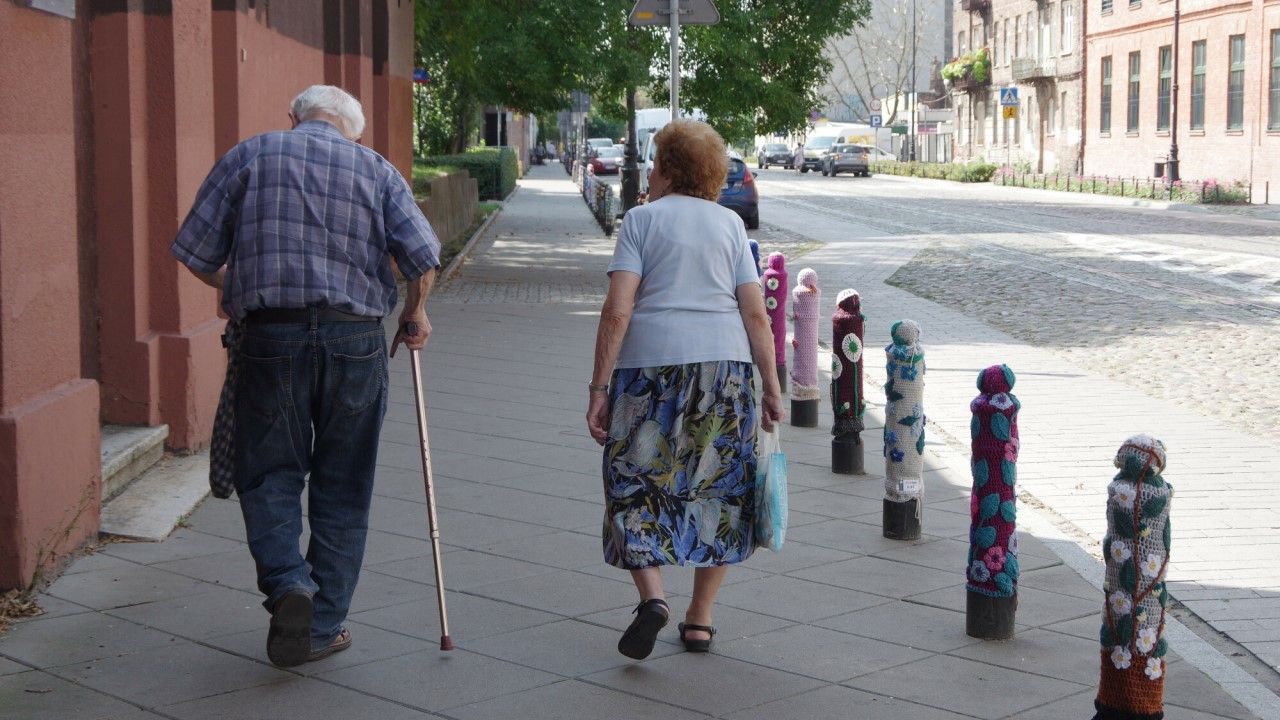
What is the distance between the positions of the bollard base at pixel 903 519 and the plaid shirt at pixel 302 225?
8.69 ft

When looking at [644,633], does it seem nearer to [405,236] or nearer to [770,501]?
[770,501]

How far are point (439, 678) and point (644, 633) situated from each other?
64cm

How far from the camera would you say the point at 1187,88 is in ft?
154

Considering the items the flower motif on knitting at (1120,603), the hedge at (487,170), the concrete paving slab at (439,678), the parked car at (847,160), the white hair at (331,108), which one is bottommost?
the concrete paving slab at (439,678)

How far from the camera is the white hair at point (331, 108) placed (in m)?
4.93

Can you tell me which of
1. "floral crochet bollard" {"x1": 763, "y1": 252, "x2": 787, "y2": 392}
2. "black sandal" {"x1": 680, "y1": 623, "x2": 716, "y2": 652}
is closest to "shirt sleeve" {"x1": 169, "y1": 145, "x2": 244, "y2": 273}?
"black sandal" {"x1": 680, "y1": 623, "x2": 716, "y2": 652}

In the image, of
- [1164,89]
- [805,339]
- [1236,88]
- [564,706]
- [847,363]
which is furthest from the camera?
[1164,89]

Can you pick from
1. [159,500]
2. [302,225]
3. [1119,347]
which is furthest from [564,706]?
[1119,347]

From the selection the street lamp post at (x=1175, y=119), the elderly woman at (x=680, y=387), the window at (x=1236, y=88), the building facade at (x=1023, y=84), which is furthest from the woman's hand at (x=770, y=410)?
the building facade at (x=1023, y=84)

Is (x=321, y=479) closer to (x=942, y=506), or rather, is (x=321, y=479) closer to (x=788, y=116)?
(x=942, y=506)

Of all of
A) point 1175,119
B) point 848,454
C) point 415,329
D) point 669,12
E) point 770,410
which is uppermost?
point 1175,119

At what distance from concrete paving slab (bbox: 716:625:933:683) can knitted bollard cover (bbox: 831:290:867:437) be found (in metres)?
2.66

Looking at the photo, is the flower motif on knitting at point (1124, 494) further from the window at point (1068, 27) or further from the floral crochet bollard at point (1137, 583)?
the window at point (1068, 27)

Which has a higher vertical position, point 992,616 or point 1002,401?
point 1002,401
